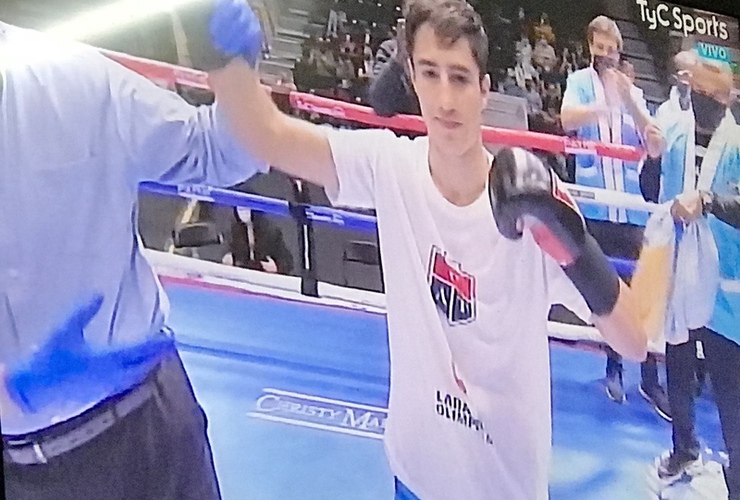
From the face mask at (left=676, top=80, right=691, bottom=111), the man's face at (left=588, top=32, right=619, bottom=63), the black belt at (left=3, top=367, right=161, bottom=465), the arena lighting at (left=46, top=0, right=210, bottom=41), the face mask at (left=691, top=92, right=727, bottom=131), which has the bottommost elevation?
the black belt at (left=3, top=367, right=161, bottom=465)

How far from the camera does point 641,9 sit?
1662 mm

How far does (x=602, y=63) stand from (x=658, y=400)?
490 mm

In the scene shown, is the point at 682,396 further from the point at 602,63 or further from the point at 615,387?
the point at 602,63

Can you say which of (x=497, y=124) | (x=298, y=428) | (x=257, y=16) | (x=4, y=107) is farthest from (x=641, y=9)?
(x=4, y=107)

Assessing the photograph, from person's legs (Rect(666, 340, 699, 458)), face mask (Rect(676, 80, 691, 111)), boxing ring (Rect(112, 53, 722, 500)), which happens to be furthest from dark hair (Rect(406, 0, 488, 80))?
person's legs (Rect(666, 340, 699, 458))

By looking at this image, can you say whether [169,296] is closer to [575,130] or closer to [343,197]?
[343,197]

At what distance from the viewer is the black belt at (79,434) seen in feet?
3.60

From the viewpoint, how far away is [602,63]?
1.59m

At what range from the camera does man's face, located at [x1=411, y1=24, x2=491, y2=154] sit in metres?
1.41

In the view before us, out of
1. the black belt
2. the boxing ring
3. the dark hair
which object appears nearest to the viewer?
the black belt

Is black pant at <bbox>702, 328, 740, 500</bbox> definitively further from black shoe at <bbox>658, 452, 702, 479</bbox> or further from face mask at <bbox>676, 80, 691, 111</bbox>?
face mask at <bbox>676, 80, 691, 111</bbox>

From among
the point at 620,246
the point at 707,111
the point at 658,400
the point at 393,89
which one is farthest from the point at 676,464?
the point at 393,89

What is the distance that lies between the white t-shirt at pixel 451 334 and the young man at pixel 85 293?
0.83 feet

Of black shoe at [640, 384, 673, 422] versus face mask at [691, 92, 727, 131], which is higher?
face mask at [691, 92, 727, 131]
